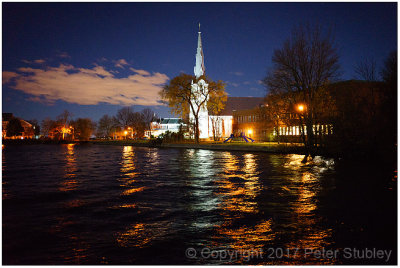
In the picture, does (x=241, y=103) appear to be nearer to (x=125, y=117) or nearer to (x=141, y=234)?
(x=125, y=117)

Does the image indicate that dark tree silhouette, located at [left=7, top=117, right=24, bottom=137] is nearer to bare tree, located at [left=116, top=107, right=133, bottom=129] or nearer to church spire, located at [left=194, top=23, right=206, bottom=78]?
bare tree, located at [left=116, top=107, right=133, bottom=129]

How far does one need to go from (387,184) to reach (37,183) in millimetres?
13401

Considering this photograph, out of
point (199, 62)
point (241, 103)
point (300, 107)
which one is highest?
point (199, 62)

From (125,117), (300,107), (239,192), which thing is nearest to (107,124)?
(125,117)

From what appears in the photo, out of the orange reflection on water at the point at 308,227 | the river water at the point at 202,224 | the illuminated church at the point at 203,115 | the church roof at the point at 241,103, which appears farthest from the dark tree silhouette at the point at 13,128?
the orange reflection on water at the point at 308,227

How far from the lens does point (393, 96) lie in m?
14.2

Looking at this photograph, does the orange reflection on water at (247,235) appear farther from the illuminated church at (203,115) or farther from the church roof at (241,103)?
the church roof at (241,103)

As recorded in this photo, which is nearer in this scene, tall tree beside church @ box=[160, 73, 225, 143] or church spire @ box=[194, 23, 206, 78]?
tall tree beside church @ box=[160, 73, 225, 143]

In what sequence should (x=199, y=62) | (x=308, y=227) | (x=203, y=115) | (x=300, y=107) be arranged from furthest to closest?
(x=203, y=115) < (x=199, y=62) < (x=300, y=107) < (x=308, y=227)

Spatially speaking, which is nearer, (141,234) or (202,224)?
(141,234)

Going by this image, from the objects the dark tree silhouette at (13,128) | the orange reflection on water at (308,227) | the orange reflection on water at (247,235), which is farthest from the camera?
the dark tree silhouette at (13,128)

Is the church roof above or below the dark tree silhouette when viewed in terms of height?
above

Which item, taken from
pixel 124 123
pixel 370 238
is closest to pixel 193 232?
pixel 370 238

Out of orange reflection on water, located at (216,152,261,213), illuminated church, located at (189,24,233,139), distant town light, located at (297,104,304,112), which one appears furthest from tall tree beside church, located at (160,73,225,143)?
orange reflection on water, located at (216,152,261,213)
